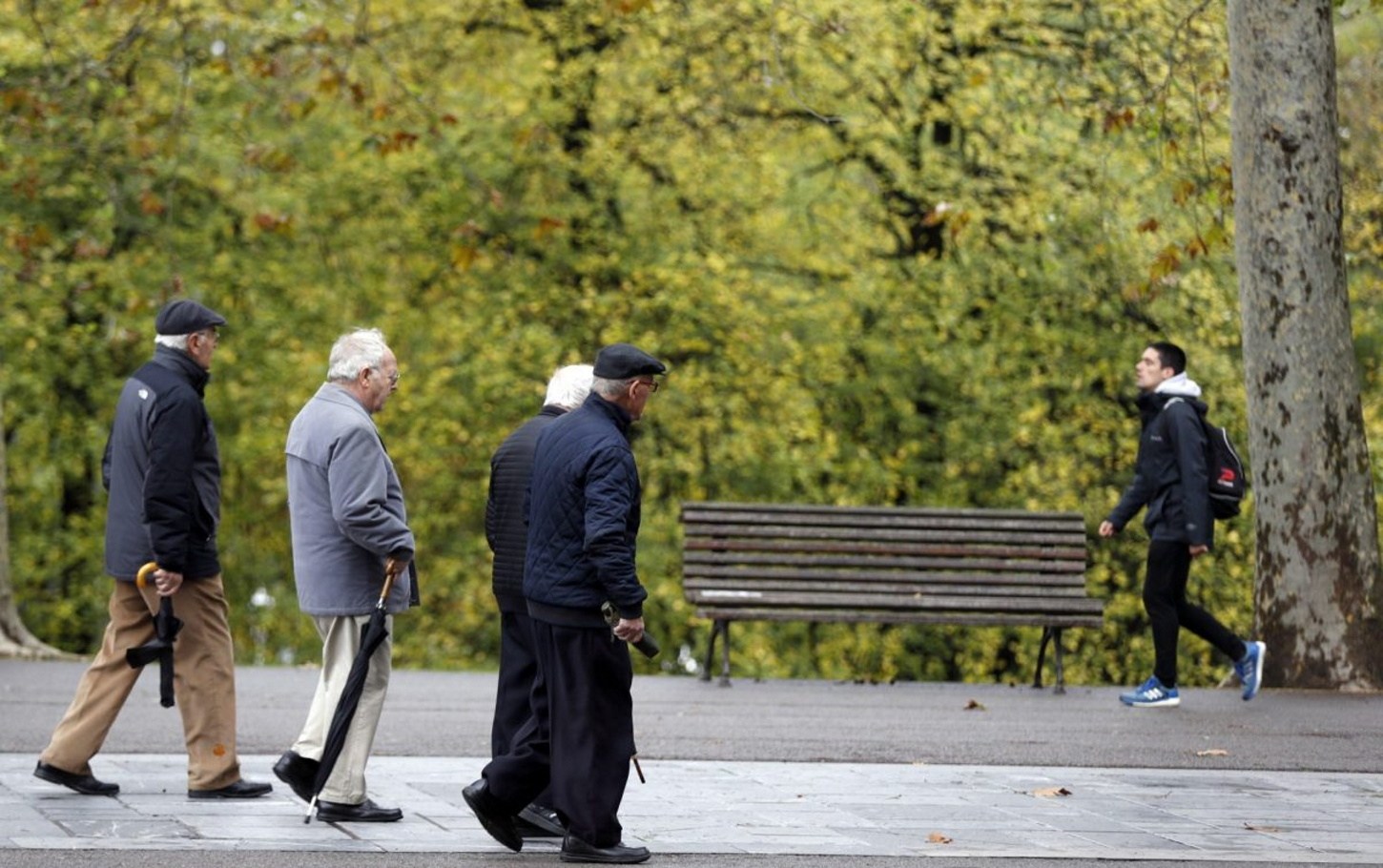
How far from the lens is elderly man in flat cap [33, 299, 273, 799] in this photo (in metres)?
7.97

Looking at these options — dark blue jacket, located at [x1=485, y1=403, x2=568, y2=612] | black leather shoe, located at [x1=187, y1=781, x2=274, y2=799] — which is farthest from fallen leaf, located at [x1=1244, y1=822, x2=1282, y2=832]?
black leather shoe, located at [x1=187, y1=781, x2=274, y2=799]

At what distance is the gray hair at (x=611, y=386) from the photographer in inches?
279

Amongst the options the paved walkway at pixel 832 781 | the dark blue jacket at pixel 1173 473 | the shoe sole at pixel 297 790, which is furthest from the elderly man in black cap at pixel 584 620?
the dark blue jacket at pixel 1173 473

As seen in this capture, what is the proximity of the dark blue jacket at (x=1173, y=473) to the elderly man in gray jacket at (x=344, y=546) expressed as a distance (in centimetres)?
571

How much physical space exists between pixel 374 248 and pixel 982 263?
7.11m

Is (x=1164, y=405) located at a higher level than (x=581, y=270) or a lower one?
lower

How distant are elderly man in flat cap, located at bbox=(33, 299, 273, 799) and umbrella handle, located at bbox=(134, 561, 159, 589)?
2.7 inches

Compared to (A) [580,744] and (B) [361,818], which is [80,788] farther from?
(A) [580,744]

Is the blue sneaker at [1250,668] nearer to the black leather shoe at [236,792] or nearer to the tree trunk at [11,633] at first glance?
the black leather shoe at [236,792]

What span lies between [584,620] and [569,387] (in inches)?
41.1

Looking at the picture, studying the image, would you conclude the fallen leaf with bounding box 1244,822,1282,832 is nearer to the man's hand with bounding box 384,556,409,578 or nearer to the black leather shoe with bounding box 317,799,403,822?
the black leather shoe with bounding box 317,799,403,822

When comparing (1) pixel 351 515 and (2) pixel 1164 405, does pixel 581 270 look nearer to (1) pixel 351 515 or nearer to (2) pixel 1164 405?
(2) pixel 1164 405

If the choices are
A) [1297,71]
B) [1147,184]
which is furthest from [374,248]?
[1297,71]

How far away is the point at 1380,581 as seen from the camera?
43.4 ft
